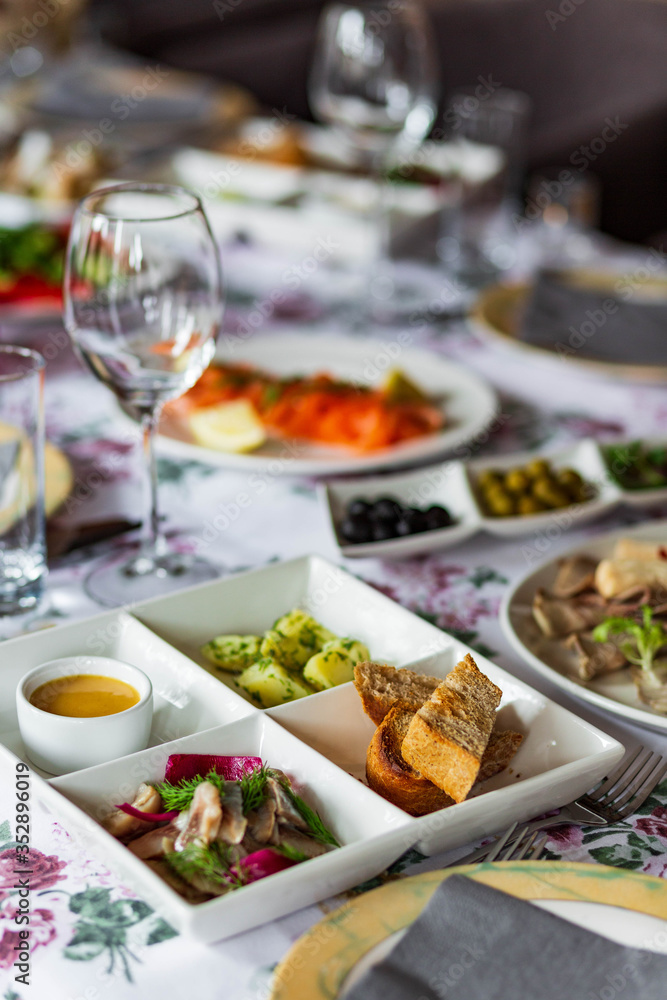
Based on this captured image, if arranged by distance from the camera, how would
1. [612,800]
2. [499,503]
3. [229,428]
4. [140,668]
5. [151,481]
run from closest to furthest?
[612,800] < [140,668] < [151,481] < [499,503] < [229,428]

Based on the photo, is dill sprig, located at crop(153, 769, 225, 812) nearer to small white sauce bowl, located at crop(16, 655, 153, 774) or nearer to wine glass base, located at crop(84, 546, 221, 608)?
small white sauce bowl, located at crop(16, 655, 153, 774)

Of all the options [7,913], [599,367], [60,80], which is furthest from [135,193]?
[60,80]

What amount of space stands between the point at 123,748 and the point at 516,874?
12.4 inches

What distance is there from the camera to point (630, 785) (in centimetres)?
86

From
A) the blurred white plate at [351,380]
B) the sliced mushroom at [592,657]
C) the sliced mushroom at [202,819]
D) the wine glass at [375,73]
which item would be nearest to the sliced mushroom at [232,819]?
the sliced mushroom at [202,819]

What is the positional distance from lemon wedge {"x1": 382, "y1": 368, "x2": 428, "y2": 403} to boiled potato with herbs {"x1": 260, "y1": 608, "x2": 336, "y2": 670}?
623 millimetres

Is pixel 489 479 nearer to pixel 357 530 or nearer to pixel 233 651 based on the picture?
pixel 357 530

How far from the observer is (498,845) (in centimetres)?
76

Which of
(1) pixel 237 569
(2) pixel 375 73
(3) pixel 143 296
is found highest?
(2) pixel 375 73

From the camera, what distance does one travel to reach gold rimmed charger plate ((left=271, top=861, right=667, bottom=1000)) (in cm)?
62

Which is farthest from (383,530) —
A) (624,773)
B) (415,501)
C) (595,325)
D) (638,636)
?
(595,325)

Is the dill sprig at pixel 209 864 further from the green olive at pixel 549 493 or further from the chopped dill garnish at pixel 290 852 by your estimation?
the green olive at pixel 549 493

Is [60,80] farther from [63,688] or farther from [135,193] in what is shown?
[63,688]

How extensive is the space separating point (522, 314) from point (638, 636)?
3.55 feet
